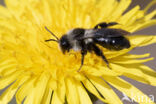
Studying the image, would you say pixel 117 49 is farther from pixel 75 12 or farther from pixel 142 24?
pixel 75 12

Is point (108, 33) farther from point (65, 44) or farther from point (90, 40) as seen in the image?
point (65, 44)

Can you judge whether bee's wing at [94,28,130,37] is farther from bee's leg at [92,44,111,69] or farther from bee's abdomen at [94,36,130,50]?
bee's leg at [92,44,111,69]

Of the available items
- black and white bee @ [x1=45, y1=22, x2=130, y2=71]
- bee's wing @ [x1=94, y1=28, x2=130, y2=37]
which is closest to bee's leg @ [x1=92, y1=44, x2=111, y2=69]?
black and white bee @ [x1=45, y1=22, x2=130, y2=71]

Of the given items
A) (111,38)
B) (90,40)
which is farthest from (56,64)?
(111,38)

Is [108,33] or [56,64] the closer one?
[108,33]

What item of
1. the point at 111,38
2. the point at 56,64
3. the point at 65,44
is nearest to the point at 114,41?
the point at 111,38

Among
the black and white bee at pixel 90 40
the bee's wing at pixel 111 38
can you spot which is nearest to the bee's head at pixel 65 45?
the black and white bee at pixel 90 40

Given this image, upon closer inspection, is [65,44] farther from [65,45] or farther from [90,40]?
[90,40]

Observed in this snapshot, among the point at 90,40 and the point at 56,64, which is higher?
the point at 90,40

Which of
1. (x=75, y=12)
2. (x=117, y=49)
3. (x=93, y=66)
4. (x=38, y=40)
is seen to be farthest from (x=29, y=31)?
(x=117, y=49)
